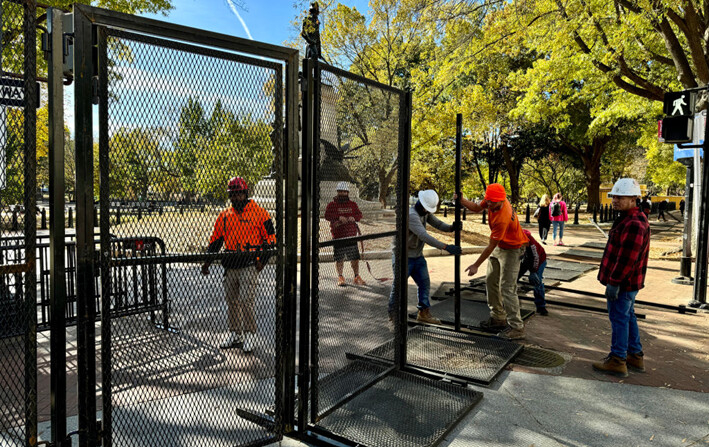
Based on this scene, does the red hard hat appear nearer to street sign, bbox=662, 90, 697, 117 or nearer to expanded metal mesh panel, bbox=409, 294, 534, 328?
expanded metal mesh panel, bbox=409, 294, 534, 328

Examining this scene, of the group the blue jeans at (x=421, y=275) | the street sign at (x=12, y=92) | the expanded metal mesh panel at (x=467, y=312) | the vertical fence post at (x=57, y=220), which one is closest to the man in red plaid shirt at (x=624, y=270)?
the expanded metal mesh panel at (x=467, y=312)

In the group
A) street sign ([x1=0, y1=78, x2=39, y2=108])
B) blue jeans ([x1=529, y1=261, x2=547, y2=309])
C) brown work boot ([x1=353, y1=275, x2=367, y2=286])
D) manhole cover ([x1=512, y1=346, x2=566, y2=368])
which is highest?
street sign ([x1=0, y1=78, x2=39, y2=108])

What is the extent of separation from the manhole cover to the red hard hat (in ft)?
11.6

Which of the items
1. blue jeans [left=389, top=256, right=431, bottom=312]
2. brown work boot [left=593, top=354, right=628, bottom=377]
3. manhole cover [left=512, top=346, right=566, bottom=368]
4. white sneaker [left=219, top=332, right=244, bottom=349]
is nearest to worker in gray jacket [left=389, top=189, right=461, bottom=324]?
blue jeans [left=389, top=256, right=431, bottom=312]

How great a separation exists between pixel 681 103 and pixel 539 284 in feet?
13.6

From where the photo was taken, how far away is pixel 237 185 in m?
2.90

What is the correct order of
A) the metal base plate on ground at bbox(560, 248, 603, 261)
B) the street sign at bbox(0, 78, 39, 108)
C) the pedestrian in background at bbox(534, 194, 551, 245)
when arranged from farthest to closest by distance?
the pedestrian in background at bbox(534, 194, 551, 245) < the metal base plate on ground at bbox(560, 248, 603, 261) < the street sign at bbox(0, 78, 39, 108)

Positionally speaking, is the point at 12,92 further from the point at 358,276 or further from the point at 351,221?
the point at 358,276

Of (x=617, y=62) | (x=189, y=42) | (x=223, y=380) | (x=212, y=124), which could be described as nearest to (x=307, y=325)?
(x=223, y=380)

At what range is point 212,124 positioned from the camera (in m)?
2.78

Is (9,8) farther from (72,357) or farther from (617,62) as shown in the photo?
(617,62)

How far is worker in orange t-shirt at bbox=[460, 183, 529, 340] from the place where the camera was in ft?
18.5

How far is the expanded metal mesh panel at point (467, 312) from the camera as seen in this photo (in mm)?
6402

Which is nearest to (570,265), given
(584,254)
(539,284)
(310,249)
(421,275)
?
(584,254)
